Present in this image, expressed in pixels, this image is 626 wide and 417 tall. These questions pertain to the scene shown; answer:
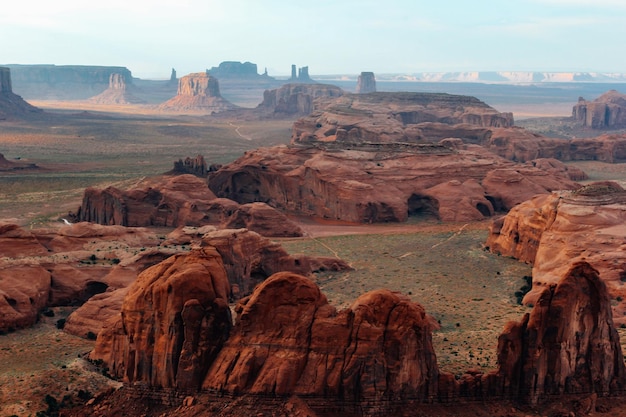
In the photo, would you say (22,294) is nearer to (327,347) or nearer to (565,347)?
(327,347)

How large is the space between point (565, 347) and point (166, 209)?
49.8 metres

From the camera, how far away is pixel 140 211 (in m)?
76.9

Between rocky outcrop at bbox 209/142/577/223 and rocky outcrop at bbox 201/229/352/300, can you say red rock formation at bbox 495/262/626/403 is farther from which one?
rocky outcrop at bbox 209/142/577/223

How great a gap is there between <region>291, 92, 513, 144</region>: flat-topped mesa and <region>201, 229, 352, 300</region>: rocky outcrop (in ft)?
224

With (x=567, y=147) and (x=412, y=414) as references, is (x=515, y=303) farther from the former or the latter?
(x=567, y=147)

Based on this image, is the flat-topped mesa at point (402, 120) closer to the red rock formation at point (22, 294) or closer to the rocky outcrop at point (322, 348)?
the red rock formation at point (22, 294)

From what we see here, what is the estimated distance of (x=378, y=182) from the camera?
86.4m

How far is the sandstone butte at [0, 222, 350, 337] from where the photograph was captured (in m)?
43.4

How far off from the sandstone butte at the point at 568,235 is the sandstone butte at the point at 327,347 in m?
11.8

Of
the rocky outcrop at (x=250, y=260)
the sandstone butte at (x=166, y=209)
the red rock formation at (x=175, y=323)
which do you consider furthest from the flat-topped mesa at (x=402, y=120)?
the red rock formation at (x=175, y=323)

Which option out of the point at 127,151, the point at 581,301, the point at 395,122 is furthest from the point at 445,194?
the point at 127,151

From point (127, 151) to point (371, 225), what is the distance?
Result: 292ft

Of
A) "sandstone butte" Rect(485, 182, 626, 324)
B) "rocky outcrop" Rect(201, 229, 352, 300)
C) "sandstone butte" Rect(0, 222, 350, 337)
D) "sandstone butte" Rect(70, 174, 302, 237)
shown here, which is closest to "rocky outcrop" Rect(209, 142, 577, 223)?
"sandstone butte" Rect(70, 174, 302, 237)

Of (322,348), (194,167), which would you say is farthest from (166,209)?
(322,348)
